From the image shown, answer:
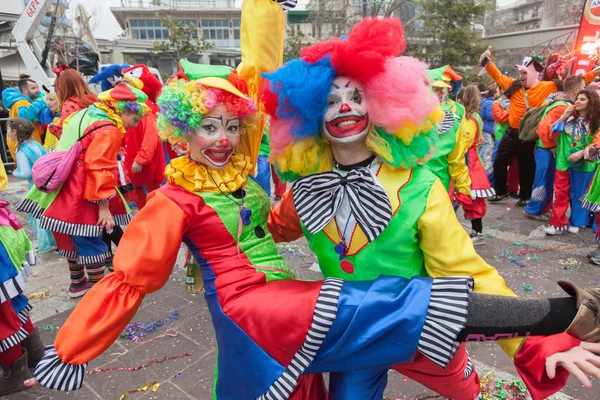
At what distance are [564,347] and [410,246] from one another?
56 centimetres

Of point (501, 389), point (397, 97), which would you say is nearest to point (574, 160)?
point (501, 389)

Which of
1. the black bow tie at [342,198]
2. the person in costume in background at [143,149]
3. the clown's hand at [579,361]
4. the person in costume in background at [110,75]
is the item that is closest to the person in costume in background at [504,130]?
the person in costume in background at [143,149]

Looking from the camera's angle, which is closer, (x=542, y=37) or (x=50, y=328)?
(x=50, y=328)

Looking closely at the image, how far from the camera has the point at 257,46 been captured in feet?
6.59

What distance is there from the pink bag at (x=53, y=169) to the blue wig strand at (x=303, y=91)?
2.47 meters

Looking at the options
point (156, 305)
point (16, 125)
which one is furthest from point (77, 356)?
point (16, 125)

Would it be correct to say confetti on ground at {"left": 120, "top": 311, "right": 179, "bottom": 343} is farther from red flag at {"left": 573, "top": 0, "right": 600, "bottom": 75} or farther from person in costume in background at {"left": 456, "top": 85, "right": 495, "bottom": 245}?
red flag at {"left": 573, "top": 0, "right": 600, "bottom": 75}

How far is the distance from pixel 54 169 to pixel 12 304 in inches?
49.5

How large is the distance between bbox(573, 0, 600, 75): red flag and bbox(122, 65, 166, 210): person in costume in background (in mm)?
6972

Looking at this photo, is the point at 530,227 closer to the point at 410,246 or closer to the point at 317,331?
the point at 410,246

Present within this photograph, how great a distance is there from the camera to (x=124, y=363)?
9.21 feet

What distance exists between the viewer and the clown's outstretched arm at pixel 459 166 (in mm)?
3721

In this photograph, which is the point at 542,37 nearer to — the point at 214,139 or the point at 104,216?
the point at 104,216

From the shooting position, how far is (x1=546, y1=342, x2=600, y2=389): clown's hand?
3.47ft
